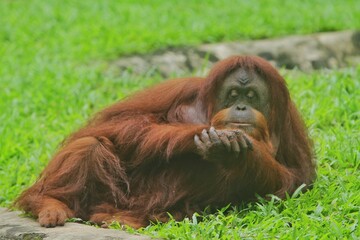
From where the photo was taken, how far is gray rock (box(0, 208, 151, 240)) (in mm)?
3859

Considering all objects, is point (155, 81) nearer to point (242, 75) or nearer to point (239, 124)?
point (242, 75)

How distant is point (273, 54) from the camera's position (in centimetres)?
832

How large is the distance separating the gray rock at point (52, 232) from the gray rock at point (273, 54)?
361 cm

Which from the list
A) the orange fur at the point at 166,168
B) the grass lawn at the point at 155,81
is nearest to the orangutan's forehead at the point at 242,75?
the orange fur at the point at 166,168

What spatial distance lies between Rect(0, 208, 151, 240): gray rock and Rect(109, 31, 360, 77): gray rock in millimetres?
3609

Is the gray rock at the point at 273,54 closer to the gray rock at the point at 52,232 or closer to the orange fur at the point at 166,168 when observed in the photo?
the orange fur at the point at 166,168

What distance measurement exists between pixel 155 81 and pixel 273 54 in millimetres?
1499

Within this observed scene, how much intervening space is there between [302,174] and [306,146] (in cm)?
19

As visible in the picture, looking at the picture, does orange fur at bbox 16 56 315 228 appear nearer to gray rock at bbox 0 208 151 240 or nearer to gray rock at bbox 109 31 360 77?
gray rock at bbox 0 208 151 240

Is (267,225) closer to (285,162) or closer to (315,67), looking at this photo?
(285,162)

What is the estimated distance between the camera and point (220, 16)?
977 centimetres

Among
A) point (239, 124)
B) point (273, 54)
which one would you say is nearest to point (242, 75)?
point (239, 124)

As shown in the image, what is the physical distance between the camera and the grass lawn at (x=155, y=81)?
4164mm

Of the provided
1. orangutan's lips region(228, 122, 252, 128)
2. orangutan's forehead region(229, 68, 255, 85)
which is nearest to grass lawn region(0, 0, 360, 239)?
orangutan's lips region(228, 122, 252, 128)
